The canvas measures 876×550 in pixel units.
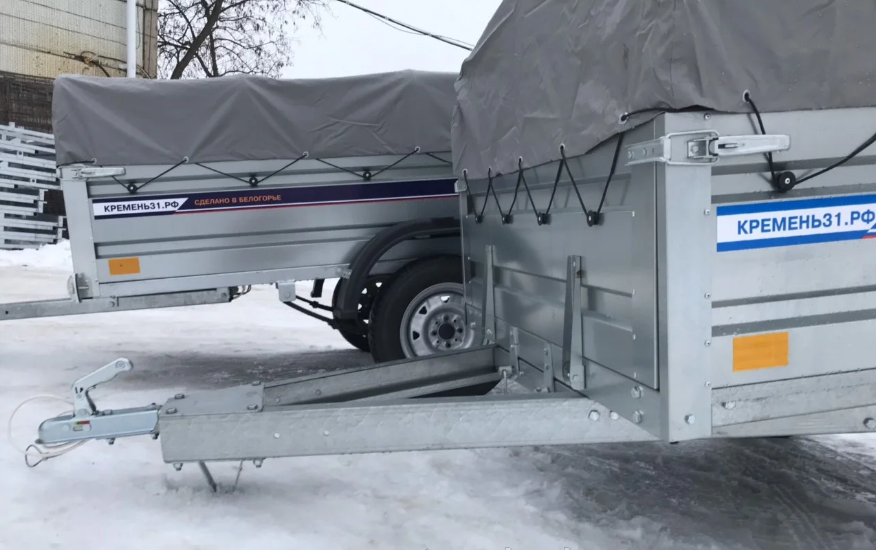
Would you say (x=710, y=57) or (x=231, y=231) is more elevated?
(x=710, y=57)

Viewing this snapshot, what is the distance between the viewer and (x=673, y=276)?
2408 millimetres

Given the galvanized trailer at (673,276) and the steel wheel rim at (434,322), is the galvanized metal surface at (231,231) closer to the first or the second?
the steel wheel rim at (434,322)

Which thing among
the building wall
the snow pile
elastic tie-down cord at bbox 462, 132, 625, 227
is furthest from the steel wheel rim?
the building wall

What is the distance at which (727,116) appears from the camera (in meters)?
2.40

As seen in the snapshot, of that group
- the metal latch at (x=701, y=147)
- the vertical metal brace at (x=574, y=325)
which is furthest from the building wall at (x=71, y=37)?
the metal latch at (x=701, y=147)

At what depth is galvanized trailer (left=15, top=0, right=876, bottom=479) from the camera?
2.41 metres

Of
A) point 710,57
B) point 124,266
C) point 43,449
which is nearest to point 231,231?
point 124,266

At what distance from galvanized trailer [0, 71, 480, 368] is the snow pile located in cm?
882

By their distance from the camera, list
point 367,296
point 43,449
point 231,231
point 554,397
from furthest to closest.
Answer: point 367,296
point 231,231
point 43,449
point 554,397

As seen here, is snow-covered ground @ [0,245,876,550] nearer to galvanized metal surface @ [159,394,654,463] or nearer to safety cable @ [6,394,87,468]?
safety cable @ [6,394,87,468]

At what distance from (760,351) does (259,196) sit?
3995mm

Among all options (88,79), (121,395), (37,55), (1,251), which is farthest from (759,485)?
(37,55)

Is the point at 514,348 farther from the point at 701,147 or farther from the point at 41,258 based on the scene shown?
the point at 41,258

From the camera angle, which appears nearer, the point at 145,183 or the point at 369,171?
the point at 145,183
